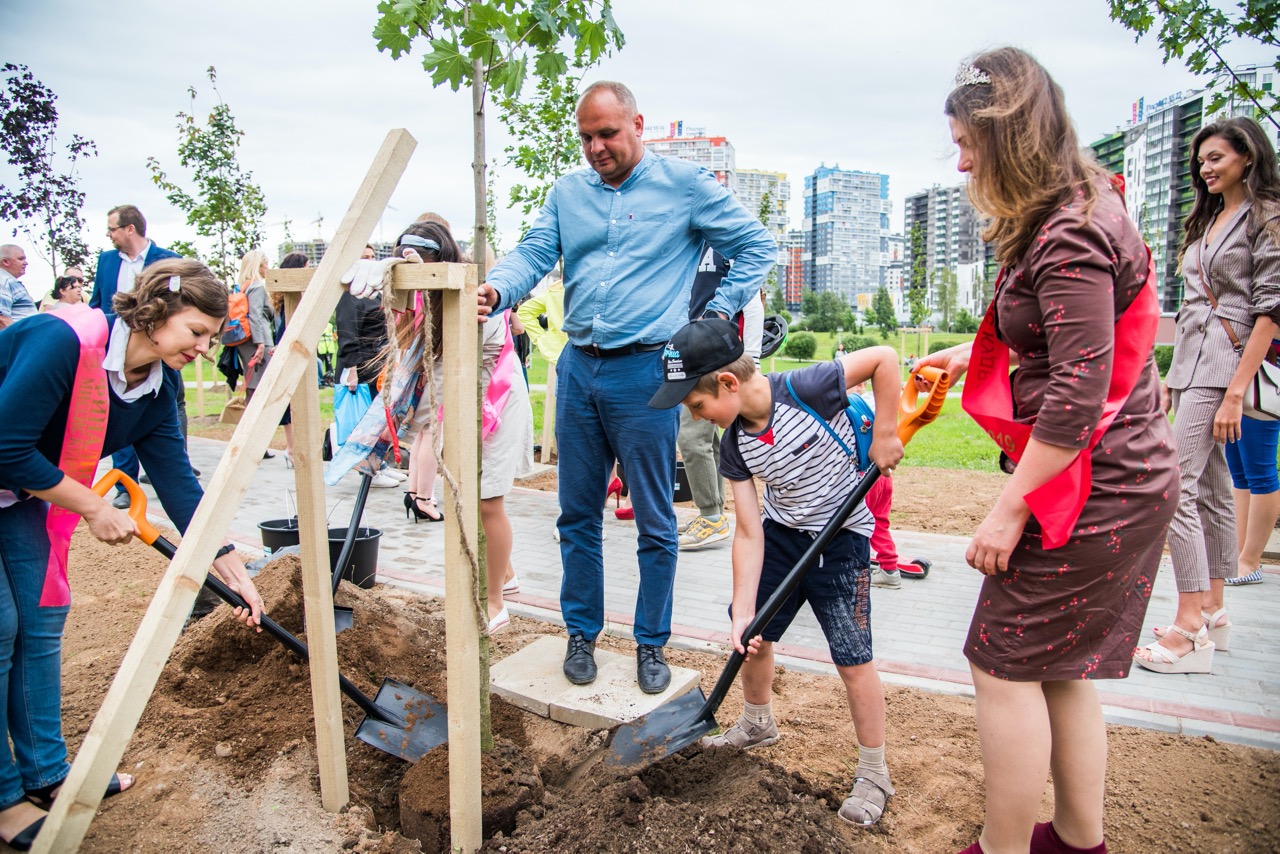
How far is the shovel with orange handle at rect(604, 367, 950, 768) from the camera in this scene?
2.51 meters

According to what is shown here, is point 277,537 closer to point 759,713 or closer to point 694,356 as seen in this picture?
point 759,713

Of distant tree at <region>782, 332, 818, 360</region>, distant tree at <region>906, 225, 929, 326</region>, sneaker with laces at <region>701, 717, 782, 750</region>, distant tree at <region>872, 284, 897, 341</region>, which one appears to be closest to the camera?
sneaker with laces at <region>701, 717, 782, 750</region>

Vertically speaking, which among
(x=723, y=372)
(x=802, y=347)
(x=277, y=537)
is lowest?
(x=277, y=537)

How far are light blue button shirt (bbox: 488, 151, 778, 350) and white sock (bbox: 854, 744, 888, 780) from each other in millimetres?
1636

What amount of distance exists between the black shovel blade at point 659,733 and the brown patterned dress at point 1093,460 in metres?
1.04

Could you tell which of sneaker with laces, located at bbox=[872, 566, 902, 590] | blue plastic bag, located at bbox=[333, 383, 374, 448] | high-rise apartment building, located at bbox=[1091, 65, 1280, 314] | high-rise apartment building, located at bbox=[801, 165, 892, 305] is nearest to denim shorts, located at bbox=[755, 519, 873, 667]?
sneaker with laces, located at bbox=[872, 566, 902, 590]

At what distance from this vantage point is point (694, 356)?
2549 millimetres

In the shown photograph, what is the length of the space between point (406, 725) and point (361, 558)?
1.94 m

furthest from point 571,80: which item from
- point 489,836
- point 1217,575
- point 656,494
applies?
point 489,836

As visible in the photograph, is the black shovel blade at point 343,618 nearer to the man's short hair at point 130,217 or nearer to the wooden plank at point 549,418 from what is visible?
the wooden plank at point 549,418

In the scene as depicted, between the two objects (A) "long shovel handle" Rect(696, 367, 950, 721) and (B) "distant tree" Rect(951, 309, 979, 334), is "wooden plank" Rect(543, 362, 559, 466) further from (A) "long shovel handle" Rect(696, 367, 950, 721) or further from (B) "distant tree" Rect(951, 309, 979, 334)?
(B) "distant tree" Rect(951, 309, 979, 334)

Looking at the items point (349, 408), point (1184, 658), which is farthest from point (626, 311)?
point (349, 408)

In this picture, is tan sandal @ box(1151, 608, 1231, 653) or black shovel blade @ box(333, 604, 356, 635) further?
tan sandal @ box(1151, 608, 1231, 653)

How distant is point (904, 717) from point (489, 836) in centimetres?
165
